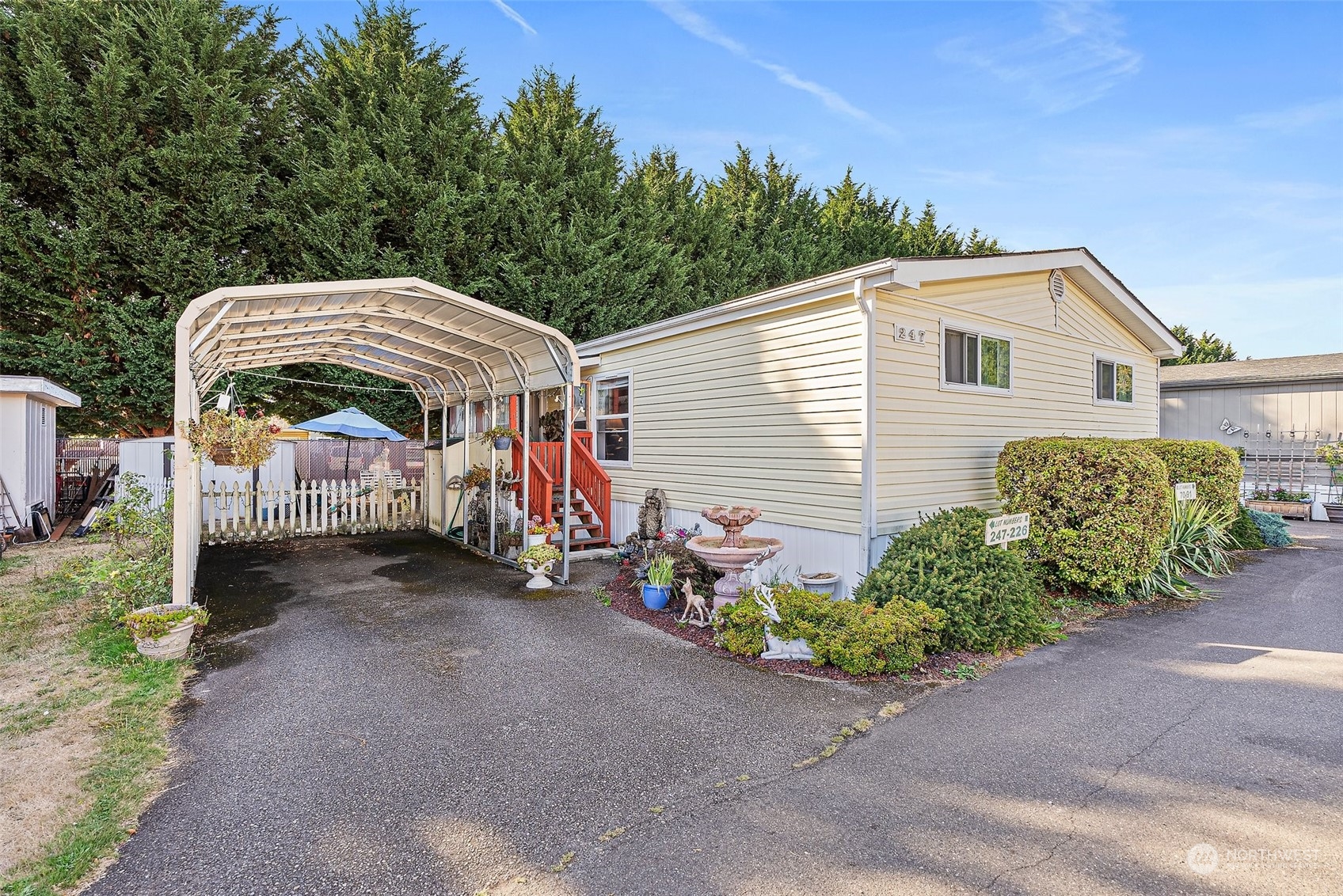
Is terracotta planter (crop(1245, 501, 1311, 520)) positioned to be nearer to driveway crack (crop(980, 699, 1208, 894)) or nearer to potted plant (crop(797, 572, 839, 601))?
potted plant (crop(797, 572, 839, 601))

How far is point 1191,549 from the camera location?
837 cm

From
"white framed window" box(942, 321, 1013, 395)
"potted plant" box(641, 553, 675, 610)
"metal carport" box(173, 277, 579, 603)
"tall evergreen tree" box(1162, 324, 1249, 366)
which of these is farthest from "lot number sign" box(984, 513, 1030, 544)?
"tall evergreen tree" box(1162, 324, 1249, 366)

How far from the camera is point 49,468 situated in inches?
461

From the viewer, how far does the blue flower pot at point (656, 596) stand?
6.48 m

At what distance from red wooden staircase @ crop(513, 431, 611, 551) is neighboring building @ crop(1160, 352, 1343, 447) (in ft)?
55.3

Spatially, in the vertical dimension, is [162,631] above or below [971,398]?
below

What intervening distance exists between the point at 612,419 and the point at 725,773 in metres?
7.48

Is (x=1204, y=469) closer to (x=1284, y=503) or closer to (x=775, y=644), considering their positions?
(x=1284, y=503)

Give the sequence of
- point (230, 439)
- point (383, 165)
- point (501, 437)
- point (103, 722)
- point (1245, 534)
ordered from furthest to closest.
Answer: point (383, 165) → point (1245, 534) → point (501, 437) → point (230, 439) → point (103, 722)

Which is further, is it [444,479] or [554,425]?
[444,479]

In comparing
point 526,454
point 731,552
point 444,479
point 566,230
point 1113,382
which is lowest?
point 731,552

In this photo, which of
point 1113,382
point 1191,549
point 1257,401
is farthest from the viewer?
point 1257,401

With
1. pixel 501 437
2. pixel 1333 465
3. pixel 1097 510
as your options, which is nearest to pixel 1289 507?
pixel 1333 465

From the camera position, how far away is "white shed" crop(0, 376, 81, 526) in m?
9.73
